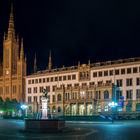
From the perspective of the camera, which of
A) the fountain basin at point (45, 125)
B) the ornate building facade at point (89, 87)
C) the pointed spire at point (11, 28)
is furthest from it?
the pointed spire at point (11, 28)

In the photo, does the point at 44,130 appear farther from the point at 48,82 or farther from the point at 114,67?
the point at 48,82

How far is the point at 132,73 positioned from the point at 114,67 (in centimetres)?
616

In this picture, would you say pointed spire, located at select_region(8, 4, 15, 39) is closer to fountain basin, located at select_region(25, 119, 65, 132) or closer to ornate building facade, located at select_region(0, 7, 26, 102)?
ornate building facade, located at select_region(0, 7, 26, 102)

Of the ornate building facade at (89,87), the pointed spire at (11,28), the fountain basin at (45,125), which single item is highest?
the pointed spire at (11,28)

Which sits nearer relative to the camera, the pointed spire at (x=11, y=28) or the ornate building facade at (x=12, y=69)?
the ornate building facade at (x=12, y=69)

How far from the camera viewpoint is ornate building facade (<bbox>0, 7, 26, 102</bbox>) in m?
134

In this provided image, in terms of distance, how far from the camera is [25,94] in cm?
13138

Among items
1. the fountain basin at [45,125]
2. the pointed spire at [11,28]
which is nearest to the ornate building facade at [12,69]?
the pointed spire at [11,28]

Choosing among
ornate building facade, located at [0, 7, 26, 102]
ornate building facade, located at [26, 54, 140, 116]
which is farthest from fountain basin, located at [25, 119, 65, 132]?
ornate building facade, located at [0, 7, 26, 102]

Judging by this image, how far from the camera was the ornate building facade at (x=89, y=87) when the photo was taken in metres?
101

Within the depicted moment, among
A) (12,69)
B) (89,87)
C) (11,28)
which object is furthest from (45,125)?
(11,28)

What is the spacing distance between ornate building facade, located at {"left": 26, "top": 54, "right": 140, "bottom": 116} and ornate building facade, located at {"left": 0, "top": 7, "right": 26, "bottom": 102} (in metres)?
6.75

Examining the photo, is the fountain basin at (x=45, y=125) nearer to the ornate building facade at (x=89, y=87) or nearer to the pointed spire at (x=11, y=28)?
the ornate building facade at (x=89, y=87)

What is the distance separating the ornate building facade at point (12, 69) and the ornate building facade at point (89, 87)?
6.75 m
